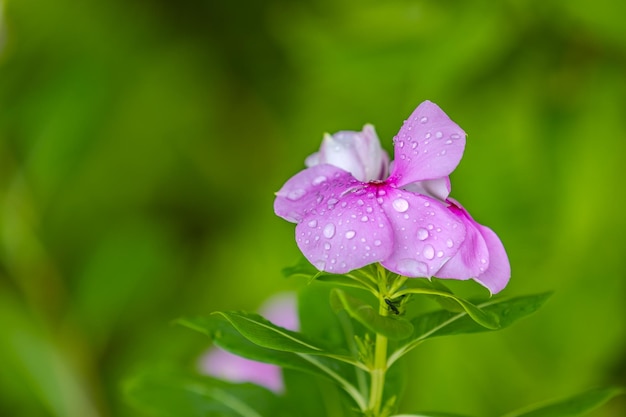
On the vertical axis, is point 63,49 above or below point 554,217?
above

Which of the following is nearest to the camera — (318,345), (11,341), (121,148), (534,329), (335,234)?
(335,234)

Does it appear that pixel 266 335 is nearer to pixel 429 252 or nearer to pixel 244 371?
pixel 429 252

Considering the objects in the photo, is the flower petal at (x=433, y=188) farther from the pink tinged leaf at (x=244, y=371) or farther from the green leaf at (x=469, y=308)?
the pink tinged leaf at (x=244, y=371)

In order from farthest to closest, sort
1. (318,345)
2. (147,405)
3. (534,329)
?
(534,329)
(147,405)
(318,345)

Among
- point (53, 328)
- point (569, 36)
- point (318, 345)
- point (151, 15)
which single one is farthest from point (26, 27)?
point (318, 345)

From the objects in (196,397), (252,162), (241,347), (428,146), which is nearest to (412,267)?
(428,146)

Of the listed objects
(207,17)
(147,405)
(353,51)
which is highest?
(207,17)

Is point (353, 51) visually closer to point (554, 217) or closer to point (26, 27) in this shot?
point (554, 217)
